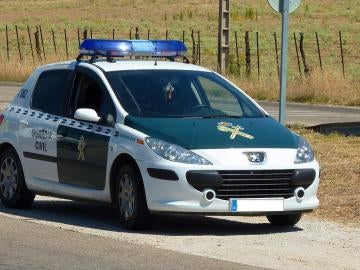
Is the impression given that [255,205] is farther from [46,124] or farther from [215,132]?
[46,124]

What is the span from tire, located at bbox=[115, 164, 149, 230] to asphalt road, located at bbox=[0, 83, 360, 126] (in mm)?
12372

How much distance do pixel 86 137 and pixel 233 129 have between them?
1.40m

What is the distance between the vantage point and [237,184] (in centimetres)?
1038

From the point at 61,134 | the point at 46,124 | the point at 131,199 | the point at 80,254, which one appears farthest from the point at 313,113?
the point at 80,254

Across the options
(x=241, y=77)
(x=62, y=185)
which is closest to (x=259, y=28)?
(x=241, y=77)

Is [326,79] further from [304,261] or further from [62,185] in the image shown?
[304,261]

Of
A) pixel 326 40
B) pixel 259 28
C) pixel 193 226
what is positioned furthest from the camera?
pixel 259 28

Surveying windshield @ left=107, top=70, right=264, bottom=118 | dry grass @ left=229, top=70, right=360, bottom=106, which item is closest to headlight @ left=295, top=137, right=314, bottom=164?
windshield @ left=107, top=70, right=264, bottom=118

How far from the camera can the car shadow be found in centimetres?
1091

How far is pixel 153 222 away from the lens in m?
10.9

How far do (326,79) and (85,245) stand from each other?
22283 millimetres

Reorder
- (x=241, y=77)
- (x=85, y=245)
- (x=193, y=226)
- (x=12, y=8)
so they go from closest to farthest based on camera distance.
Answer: (x=85, y=245), (x=193, y=226), (x=241, y=77), (x=12, y=8)

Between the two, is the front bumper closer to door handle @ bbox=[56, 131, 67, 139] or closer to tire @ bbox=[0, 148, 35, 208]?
door handle @ bbox=[56, 131, 67, 139]

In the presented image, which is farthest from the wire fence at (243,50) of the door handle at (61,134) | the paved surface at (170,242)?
the paved surface at (170,242)
